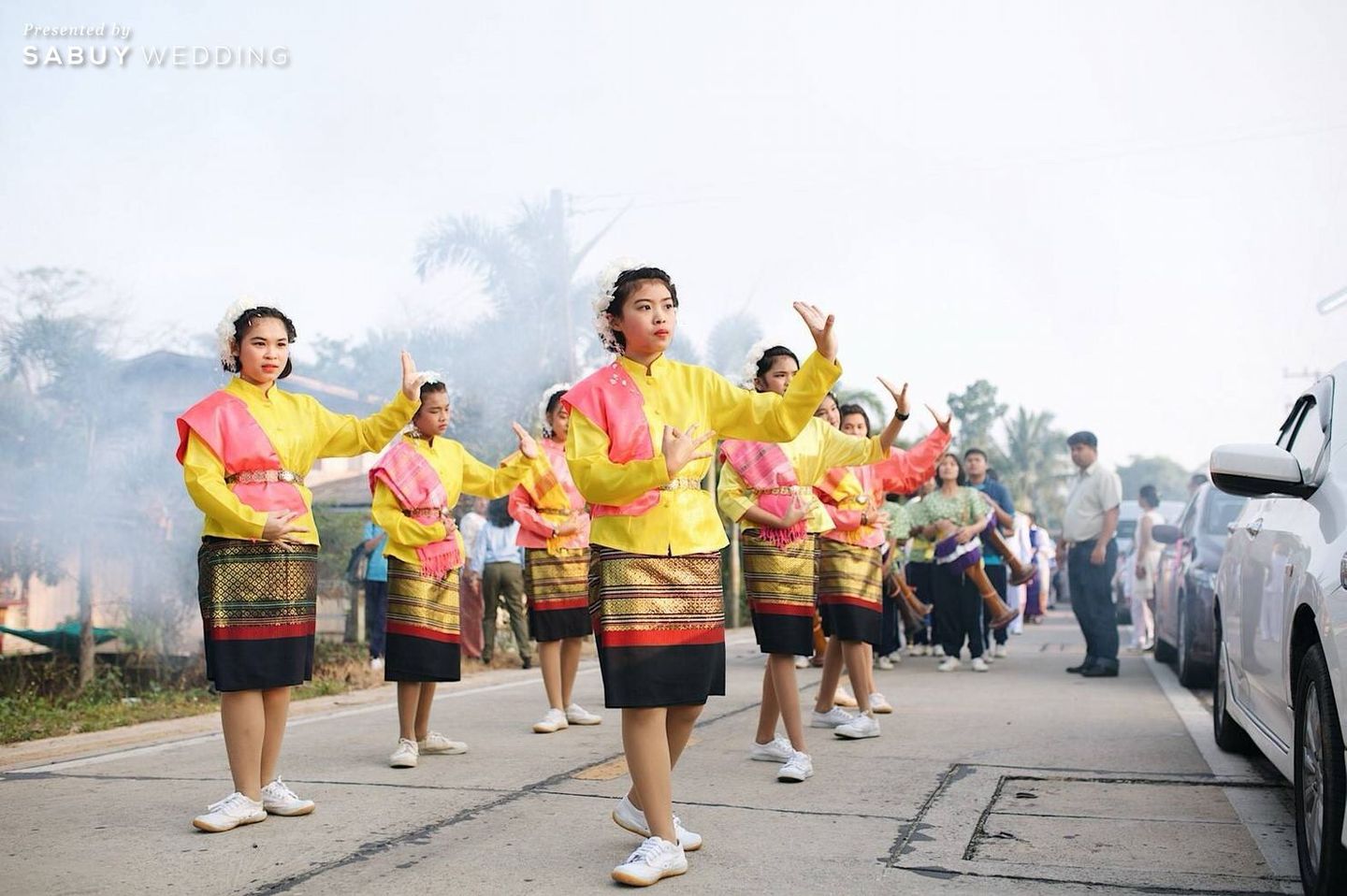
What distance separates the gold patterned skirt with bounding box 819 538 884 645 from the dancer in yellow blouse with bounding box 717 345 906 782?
0.66m

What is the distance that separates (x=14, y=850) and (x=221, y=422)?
1.66 metres

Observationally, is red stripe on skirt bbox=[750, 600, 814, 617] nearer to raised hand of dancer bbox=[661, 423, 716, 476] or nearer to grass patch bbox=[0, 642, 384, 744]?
raised hand of dancer bbox=[661, 423, 716, 476]

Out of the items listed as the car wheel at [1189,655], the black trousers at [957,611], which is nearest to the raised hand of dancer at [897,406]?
the car wheel at [1189,655]

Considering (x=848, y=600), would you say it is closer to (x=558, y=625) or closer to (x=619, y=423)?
(x=558, y=625)

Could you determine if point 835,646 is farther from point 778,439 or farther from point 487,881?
point 487,881

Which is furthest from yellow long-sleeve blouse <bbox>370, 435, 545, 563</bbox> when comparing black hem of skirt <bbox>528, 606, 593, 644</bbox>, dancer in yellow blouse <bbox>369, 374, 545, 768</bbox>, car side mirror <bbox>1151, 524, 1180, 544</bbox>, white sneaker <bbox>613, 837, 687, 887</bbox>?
car side mirror <bbox>1151, 524, 1180, 544</bbox>

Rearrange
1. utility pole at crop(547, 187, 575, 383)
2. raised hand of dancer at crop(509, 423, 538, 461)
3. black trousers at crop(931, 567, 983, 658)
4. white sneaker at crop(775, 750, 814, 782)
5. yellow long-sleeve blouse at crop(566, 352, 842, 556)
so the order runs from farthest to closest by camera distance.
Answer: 1. utility pole at crop(547, 187, 575, 383)
2. black trousers at crop(931, 567, 983, 658)
3. raised hand of dancer at crop(509, 423, 538, 461)
4. white sneaker at crop(775, 750, 814, 782)
5. yellow long-sleeve blouse at crop(566, 352, 842, 556)

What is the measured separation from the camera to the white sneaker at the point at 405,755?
649cm

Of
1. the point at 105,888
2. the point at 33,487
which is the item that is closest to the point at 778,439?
the point at 105,888

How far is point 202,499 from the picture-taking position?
16.9 ft

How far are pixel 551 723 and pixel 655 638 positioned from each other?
3.49 m

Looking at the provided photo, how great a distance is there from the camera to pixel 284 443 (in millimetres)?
5375

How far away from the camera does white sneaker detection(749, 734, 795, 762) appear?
6477 mm

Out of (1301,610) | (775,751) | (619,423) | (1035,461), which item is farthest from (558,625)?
(1035,461)
